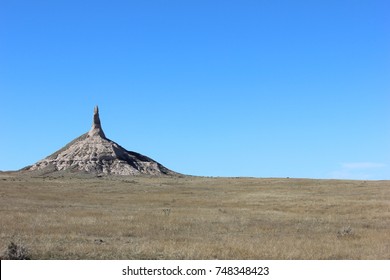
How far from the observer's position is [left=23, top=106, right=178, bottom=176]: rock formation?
147m

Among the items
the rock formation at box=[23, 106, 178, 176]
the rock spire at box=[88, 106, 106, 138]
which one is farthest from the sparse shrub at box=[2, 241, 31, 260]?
the rock spire at box=[88, 106, 106, 138]

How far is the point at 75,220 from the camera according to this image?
23438mm

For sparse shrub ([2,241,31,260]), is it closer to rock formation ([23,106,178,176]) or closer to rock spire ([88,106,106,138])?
rock formation ([23,106,178,176])

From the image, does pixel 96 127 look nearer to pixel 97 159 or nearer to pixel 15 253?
pixel 97 159

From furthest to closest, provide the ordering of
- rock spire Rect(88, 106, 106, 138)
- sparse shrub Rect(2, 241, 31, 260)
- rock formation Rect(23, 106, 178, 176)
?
rock spire Rect(88, 106, 106, 138) → rock formation Rect(23, 106, 178, 176) → sparse shrub Rect(2, 241, 31, 260)

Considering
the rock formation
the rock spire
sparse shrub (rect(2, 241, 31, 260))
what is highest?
the rock spire

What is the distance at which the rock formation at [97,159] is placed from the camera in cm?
14725

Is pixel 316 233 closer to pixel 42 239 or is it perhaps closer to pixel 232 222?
pixel 232 222

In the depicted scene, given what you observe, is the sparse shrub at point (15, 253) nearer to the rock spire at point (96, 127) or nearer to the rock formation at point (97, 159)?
the rock formation at point (97, 159)

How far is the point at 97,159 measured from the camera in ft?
493

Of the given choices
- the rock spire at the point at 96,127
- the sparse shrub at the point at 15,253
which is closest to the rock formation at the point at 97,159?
the rock spire at the point at 96,127

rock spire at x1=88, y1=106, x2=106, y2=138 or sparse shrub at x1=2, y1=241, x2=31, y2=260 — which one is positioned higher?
rock spire at x1=88, y1=106, x2=106, y2=138

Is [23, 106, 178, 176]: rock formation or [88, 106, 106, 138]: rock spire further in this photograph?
[88, 106, 106, 138]: rock spire
